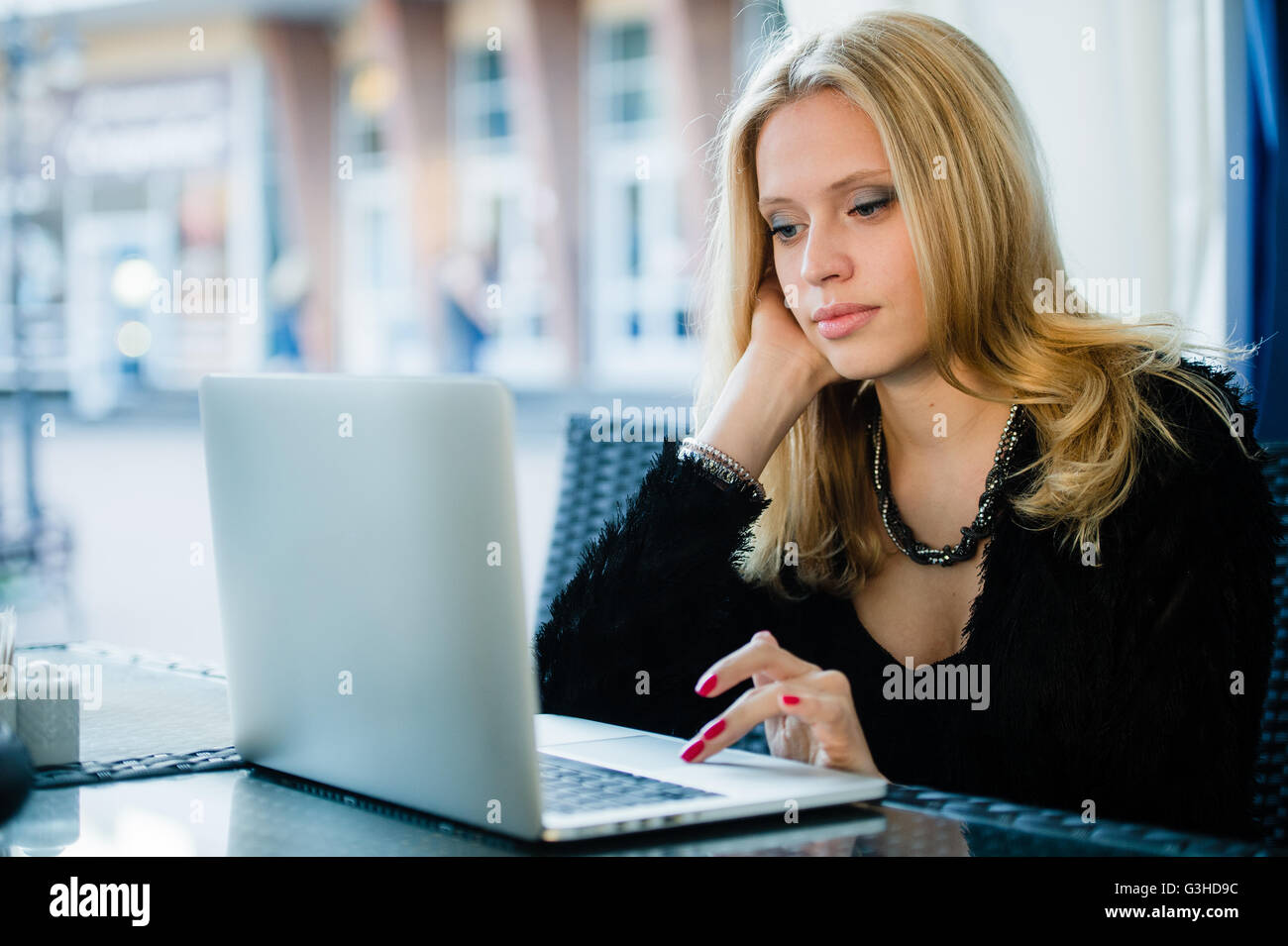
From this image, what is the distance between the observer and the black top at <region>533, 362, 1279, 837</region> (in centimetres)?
130

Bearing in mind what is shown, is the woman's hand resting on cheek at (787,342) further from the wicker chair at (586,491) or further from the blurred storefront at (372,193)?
the blurred storefront at (372,193)

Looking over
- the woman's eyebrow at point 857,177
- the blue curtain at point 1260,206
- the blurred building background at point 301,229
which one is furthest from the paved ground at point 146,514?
the blue curtain at point 1260,206

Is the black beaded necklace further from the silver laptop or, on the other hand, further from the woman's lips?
the silver laptop

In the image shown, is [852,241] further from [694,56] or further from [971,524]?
[694,56]

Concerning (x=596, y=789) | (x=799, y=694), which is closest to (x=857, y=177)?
(x=799, y=694)

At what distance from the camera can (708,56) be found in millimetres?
10406

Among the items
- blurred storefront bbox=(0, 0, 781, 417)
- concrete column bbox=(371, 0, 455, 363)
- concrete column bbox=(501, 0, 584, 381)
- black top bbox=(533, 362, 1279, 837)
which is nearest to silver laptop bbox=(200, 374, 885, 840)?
black top bbox=(533, 362, 1279, 837)

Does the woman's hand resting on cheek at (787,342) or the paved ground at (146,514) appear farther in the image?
the paved ground at (146,514)

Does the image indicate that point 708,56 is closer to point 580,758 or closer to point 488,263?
point 488,263

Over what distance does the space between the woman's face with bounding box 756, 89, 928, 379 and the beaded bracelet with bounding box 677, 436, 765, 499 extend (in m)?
0.16

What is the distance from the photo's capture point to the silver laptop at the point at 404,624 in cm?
81

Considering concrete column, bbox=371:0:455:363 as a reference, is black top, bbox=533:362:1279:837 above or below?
below

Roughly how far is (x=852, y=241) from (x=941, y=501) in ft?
1.11

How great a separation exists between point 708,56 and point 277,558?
32.8 feet
